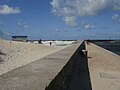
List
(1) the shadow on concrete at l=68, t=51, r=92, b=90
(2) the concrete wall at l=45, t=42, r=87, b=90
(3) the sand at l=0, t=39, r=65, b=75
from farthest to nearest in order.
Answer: (3) the sand at l=0, t=39, r=65, b=75 < (1) the shadow on concrete at l=68, t=51, r=92, b=90 < (2) the concrete wall at l=45, t=42, r=87, b=90

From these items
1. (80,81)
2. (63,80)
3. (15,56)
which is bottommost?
(80,81)

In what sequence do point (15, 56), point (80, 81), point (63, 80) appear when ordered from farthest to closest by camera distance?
1. point (15, 56)
2. point (80, 81)
3. point (63, 80)

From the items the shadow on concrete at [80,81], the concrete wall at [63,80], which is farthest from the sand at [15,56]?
the concrete wall at [63,80]

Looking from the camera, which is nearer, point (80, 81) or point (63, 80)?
point (63, 80)

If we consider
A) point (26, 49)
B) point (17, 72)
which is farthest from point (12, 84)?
point (26, 49)

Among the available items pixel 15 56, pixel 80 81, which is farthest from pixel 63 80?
pixel 15 56

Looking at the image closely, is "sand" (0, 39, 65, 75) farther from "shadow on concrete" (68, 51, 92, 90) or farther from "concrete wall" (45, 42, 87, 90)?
"concrete wall" (45, 42, 87, 90)

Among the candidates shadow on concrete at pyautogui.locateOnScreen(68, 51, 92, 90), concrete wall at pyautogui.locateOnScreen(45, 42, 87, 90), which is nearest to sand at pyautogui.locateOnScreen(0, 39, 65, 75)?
shadow on concrete at pyautogui.locateOnScreen(68, 51, 92, 90)

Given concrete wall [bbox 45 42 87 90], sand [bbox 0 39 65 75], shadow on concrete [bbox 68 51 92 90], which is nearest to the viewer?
concrete wall [bbox 45 42 87 90]

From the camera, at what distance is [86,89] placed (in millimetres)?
10812

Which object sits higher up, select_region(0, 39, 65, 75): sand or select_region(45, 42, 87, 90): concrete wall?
select_region(45, 42, 87, 90): concrete wall

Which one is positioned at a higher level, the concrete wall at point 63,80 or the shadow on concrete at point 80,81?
the concrete wall at point 63,80

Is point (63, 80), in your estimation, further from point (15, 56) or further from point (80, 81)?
point (15, 56)

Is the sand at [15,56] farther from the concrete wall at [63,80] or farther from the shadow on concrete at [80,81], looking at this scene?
the concrete wall at [63,80]
